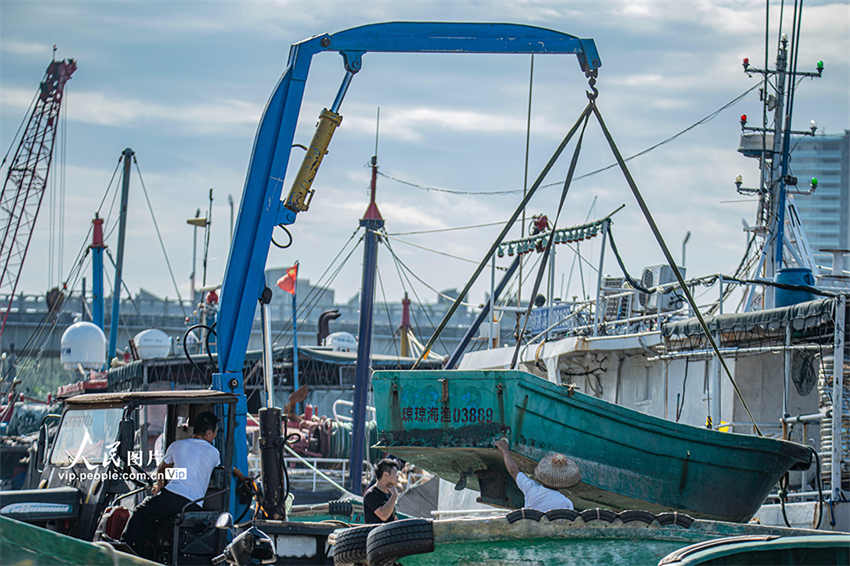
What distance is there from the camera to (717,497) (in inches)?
467

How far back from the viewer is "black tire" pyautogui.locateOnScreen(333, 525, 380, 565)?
791 cm

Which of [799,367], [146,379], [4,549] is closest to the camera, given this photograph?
[4,549]

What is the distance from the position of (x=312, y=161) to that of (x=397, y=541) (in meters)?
5.62

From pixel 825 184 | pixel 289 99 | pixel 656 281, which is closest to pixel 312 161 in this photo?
pixel 289 99

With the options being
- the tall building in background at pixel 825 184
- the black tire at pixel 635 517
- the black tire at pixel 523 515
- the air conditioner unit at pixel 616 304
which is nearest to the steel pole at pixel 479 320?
the air conditioner unit at pixel 616 304

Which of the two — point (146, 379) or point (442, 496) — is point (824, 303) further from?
point (146, 379)

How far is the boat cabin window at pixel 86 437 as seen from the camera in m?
9.38

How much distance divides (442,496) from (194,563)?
423 inches

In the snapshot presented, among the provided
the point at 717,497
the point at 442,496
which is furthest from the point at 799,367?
the point at 442,496

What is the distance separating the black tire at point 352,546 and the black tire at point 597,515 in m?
1.63

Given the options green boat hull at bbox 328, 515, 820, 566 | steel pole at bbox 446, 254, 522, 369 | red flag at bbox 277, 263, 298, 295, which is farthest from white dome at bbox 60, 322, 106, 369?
green boat hull at bbox 328, 515, 820, 566

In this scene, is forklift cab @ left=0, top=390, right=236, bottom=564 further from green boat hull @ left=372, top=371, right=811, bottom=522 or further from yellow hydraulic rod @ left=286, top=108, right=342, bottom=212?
yellow hydraulic rod @ left=286, top=108, right=342, bottom=212

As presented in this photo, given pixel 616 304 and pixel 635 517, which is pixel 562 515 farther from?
pixel 616 304

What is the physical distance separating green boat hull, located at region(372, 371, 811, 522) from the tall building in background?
137m
